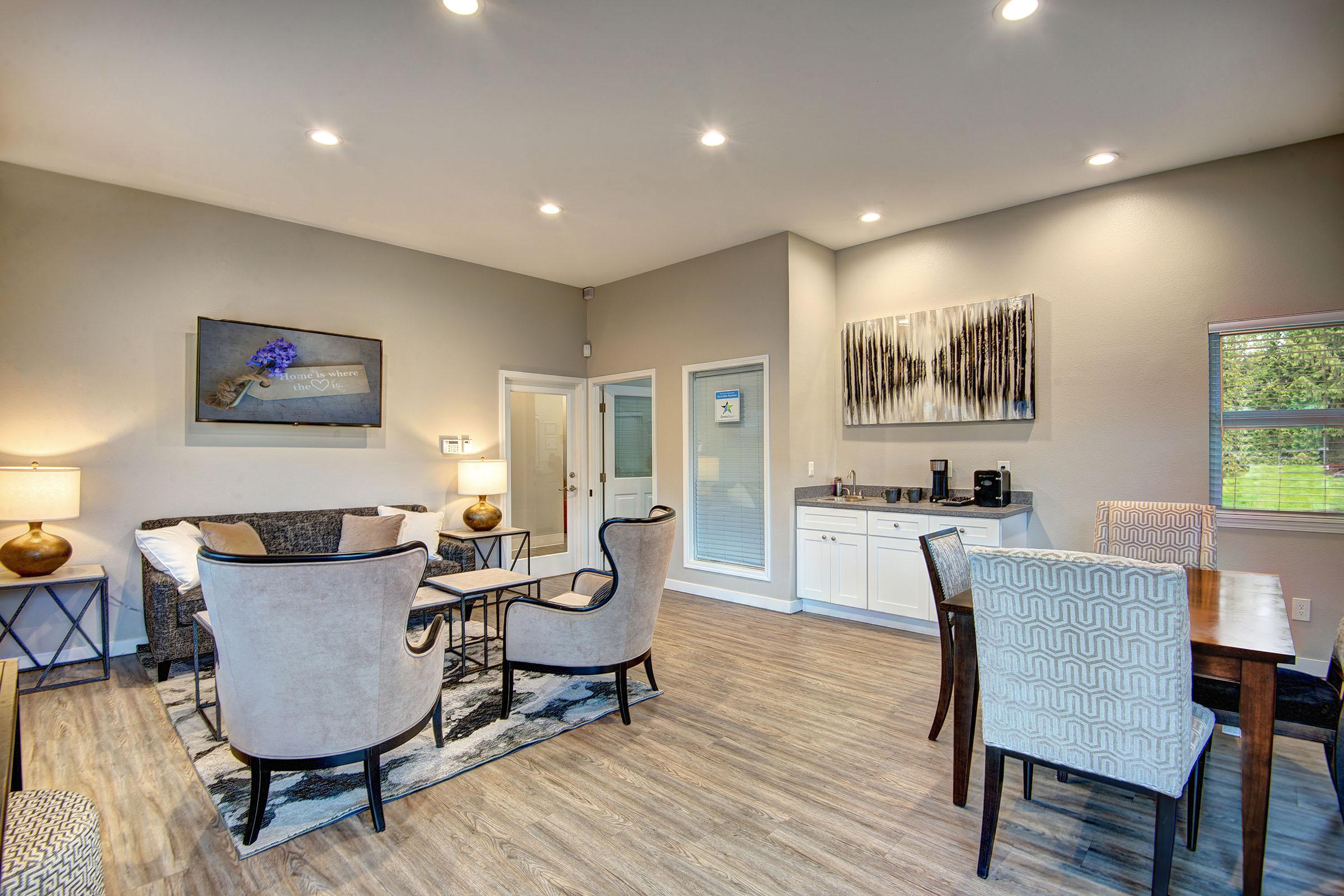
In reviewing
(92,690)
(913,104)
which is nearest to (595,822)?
(92,690)

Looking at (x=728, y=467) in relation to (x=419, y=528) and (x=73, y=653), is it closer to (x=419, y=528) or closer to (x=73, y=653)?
(x=419, y=528)

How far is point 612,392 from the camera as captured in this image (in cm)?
668

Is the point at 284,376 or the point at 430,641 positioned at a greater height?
the point at 284,376

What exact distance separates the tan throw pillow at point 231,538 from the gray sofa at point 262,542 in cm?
23

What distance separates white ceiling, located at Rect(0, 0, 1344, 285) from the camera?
2.54 metres

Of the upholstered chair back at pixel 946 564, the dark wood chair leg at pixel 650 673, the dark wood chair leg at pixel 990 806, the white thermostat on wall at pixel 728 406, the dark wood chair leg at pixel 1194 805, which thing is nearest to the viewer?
the dark wood chair leg at pixel 990 806

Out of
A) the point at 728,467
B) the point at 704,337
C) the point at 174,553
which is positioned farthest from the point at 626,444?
the point at 174,553

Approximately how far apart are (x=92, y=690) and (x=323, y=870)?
2501 millimetres

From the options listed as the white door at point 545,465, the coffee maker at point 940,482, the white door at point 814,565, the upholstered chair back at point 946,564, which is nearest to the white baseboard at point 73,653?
the white door at point 545,465

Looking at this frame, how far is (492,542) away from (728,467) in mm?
2120

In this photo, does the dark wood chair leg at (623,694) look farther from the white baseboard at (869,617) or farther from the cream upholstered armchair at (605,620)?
the white baseboard at (869,617)

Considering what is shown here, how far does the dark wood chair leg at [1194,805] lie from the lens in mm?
2049

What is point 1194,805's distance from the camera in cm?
206

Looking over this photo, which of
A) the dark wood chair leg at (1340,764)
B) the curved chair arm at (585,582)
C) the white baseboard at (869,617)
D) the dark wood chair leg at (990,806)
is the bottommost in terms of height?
the white baseboard at (869,617)
